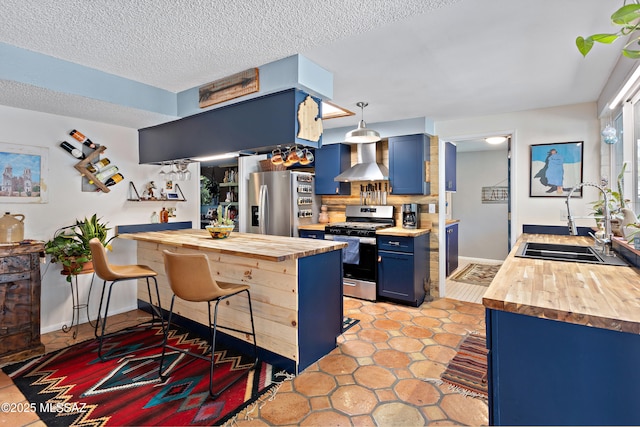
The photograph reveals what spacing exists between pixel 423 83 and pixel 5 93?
343cm

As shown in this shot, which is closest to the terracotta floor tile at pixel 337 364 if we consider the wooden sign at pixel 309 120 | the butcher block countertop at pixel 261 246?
the butcher block countertop at pixel 261 246

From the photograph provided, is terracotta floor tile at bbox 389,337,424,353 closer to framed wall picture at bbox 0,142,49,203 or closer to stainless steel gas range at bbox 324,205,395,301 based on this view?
stainless steel gas range at bbox 324,205,395,301

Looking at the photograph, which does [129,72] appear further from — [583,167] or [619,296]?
[583,167]

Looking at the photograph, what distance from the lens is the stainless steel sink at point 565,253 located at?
207cm

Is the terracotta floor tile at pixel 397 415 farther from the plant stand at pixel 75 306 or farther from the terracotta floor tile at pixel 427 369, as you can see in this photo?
the plant stand at pixel 75 306

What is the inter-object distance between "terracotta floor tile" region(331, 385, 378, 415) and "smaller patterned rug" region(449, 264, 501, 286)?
355 centimetres

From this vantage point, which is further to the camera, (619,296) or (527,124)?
(527,124)

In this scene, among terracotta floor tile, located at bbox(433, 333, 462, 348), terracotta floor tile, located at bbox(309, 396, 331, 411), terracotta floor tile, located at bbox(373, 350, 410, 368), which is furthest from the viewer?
terracotta floor tile, located at bbox(433, 333, 462, 348)

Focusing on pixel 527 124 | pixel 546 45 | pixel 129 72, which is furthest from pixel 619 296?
pixel 129 72

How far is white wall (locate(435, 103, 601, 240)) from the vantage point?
3449 millimetres

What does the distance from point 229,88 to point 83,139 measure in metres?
1.80

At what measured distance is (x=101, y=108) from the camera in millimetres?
3066

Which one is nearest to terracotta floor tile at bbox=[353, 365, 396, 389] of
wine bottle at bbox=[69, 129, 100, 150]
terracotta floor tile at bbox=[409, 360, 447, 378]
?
terracotta floor tile at bbox=[409, 360, 447, 378]

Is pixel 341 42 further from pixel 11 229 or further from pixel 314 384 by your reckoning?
pixel 11 229
